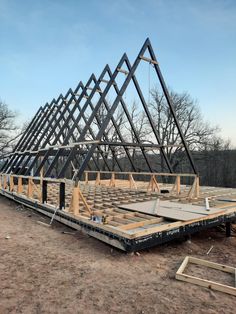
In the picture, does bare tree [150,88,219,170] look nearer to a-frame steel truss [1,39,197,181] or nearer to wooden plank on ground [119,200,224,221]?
a-frame steel truss [1,39,197,181]

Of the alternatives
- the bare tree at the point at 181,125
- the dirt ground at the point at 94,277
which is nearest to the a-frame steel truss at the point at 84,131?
the dirt ground at the point at 94,277

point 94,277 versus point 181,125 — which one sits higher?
point 181,125

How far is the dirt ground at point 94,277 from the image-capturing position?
2811mm

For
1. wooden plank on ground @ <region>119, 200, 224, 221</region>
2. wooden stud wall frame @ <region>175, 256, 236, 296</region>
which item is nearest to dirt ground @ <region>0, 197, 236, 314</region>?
wooden stud wall frame @ <region>175, 256, 236, 296</region>

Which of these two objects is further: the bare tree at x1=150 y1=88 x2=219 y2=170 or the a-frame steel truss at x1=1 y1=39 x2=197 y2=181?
the bare tree at x1=150 y1=88 x2=219 y2=170

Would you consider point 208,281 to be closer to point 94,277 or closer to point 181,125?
point 94,277

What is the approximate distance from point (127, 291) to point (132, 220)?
8.07ft

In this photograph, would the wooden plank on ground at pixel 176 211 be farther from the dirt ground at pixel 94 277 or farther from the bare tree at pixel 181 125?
the bare tree at pixel 181 125

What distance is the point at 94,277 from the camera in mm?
3588

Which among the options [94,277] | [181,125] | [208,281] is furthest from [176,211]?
[181,125]

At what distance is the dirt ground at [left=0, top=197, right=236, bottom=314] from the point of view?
2.81m

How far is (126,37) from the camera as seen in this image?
38.4 ft

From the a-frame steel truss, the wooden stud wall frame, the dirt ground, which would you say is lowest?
the dirt ground

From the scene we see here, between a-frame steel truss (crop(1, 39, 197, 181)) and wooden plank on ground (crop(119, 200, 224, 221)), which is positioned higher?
a-frame steel truss (crop(1, 39, 197, 181))
